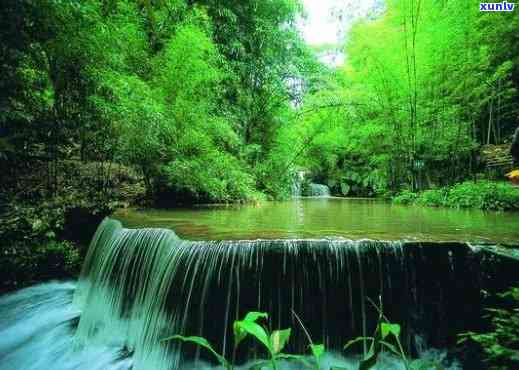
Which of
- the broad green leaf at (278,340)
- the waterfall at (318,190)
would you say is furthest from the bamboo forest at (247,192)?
the waterfall at (318,190)

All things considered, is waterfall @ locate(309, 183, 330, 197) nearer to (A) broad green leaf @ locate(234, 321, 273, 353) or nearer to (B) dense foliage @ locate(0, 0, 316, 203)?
(B) dense foliage @ locate(0, 0, 316, 203)

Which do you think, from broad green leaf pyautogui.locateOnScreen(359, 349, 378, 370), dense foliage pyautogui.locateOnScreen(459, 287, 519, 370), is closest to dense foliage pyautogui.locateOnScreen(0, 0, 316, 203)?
broad green leaf pyautogui.locateOnScreen(359, 349, 378, 370)

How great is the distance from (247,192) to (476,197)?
542 centimetres

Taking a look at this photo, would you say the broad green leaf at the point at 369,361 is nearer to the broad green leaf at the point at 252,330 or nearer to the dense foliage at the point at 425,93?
the broad green leaf at the point at 252,330

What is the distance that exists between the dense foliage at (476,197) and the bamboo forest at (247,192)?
0.05 m

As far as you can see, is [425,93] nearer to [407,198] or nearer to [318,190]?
[407,198]

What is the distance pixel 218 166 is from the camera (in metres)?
7.44

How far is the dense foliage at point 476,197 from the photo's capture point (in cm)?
636

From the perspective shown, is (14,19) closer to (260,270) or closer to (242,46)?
(260,270)

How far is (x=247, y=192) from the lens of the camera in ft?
27.6

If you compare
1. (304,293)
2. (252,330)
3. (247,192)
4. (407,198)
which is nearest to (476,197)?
(407,198)

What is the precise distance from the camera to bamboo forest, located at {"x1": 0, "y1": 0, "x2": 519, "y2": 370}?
10.4 feet

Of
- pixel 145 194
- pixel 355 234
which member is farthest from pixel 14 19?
pixel 355 234

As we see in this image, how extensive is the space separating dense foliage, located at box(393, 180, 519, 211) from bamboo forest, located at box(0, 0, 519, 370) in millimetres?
47
